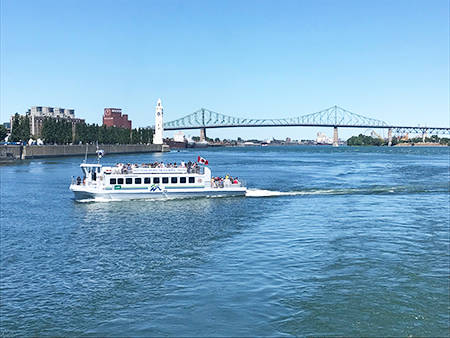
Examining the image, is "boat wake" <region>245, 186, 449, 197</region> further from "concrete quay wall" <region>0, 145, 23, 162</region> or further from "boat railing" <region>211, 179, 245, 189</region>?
"concrete quay wall" <region>0, 145, 23, 162</region>

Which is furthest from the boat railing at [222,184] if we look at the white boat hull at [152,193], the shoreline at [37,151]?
the shoreline at [37,151]

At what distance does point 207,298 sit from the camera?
21.7m

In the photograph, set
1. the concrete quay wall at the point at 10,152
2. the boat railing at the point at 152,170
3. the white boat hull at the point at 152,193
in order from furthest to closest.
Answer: the concrete quay wall at the point at 10,152
the boat railing at the point at 152,170
the white boat hull at the point at 152,193

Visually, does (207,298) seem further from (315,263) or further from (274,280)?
(315,263)

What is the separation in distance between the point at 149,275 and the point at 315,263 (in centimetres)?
873

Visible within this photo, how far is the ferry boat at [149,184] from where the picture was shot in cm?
5312

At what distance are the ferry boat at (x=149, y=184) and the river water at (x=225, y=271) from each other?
517 centimetres

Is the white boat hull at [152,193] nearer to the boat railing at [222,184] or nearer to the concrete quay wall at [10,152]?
the boat railing at [222,184]

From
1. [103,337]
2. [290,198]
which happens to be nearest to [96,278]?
[103,337]

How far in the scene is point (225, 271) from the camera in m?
25.9

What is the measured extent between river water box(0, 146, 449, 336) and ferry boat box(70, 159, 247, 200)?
5.17 meters

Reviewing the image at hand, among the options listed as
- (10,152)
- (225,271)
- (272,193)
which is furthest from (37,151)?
(225,271)

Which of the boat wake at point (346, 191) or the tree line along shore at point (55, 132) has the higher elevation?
the tree line along shore at point (55, 132)

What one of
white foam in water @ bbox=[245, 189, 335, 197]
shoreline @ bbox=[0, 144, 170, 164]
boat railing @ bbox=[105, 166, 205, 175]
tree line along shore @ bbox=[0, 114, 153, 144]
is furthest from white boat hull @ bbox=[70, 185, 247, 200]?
tree line along shore @ bbox=[0, 114, 153, 144]
